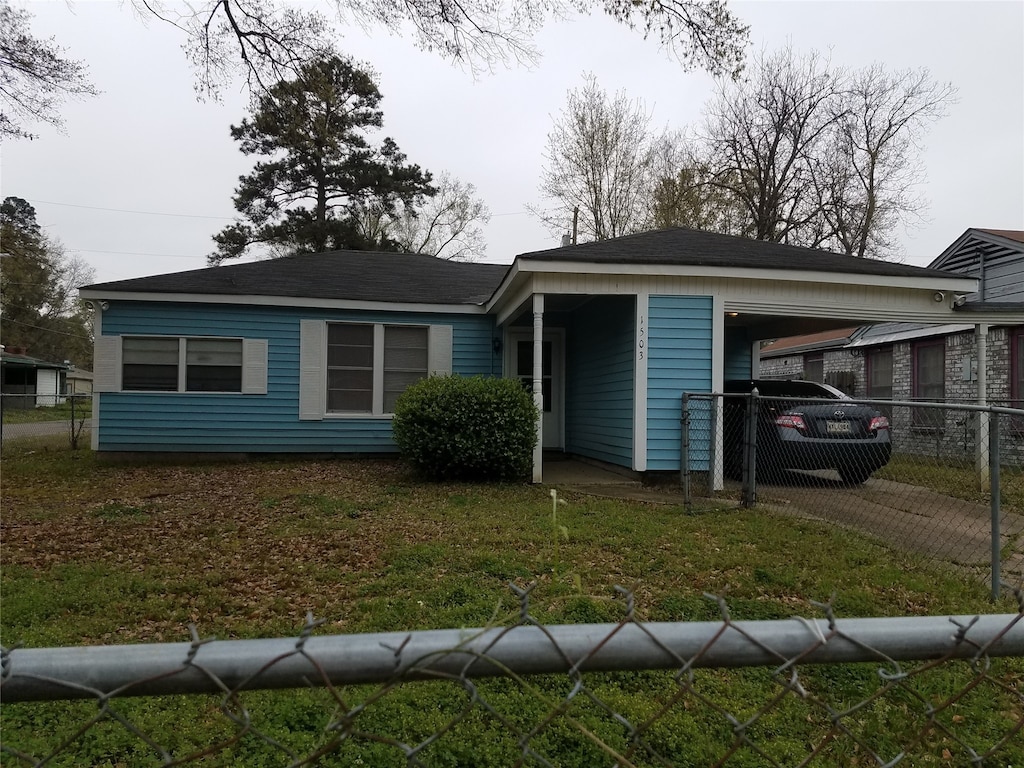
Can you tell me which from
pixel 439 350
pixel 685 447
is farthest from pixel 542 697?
pixel 439 350

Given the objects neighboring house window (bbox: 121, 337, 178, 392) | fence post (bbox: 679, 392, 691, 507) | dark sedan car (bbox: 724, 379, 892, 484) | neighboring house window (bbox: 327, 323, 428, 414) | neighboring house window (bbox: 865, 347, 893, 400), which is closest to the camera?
fence post (bbox: 679, 392, 691, 507)

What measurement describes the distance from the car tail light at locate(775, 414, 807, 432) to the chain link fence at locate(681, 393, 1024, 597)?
1 cm

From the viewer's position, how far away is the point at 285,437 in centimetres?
1030

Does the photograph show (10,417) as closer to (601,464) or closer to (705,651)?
(601,464)

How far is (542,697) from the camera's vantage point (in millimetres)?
938

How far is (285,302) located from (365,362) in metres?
1.62

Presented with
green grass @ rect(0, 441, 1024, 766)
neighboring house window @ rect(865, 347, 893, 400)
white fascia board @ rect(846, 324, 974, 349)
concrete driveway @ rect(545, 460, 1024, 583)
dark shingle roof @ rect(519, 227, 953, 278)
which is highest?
dark shingle roof @ rect(519, 227, 953, 278)

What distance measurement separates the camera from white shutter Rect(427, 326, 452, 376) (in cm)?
1051

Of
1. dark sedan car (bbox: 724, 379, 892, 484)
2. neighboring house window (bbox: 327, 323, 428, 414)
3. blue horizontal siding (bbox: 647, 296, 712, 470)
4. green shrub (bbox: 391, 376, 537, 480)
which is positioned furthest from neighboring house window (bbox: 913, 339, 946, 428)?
neighboring house window (bbox: 327, 323, 428, 414)

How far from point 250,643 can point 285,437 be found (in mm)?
10134

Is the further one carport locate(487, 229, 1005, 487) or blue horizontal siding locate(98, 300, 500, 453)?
blue horizontal siding locate(98, 300, 500, 453)

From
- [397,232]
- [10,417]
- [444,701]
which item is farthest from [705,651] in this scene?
[10,417]

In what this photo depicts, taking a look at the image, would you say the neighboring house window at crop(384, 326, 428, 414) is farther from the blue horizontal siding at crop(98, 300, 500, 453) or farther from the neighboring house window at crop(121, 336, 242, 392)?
the neighboring house window at crop(121, 336, 242, 392)

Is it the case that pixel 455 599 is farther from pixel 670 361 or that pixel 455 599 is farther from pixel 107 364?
pixel 107 364
